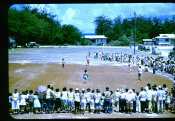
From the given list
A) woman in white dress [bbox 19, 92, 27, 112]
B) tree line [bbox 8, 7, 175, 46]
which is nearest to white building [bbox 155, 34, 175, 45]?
tree line [bbox 8, 7, 175, 46]

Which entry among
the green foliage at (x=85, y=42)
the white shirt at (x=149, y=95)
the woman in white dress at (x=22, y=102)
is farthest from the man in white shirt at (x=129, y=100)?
the green foliage at (x=85, y=42)

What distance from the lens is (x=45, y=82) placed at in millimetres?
15945

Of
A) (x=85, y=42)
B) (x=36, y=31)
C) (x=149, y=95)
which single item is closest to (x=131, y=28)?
(x=85, y=42)

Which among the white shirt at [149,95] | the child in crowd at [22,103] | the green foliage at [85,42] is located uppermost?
the green foliage at [85,42]

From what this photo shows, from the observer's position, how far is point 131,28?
69.9m

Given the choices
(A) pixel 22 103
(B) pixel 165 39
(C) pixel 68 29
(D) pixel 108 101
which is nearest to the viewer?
(A) pixel 22 103

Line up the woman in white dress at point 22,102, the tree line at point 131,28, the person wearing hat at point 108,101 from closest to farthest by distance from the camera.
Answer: the woman in white dress at point 22,102, the person wearing hat at point 108,101, the tree line at point 131,28

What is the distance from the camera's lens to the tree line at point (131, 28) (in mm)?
63094

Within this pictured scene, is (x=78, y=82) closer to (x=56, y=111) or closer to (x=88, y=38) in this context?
(x=56, y=111)

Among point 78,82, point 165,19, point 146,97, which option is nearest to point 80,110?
point 146,97

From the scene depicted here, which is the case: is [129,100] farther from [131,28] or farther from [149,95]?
[131,28]

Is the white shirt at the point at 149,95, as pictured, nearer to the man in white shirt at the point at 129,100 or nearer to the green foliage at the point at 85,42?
the man in white shirt at the point at 129,100

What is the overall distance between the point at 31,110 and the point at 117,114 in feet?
12.8

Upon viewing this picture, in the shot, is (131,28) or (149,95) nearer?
(149,95)
